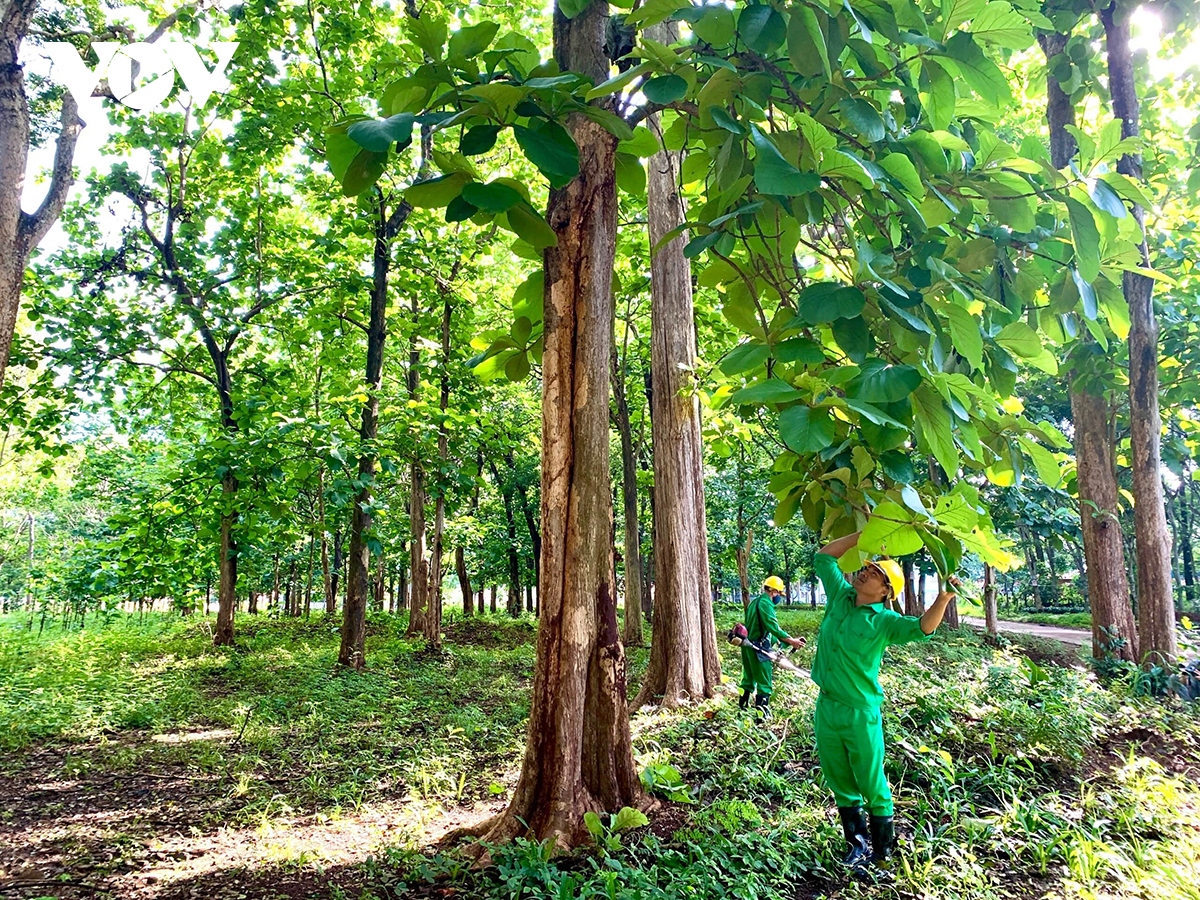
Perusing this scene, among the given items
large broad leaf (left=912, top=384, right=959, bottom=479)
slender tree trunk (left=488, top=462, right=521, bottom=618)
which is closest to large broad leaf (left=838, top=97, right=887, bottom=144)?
large broad leaf (left=912, top=384, right=959, bottom=479)

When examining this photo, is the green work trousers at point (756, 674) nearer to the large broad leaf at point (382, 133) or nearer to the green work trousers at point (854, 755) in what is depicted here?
the green work trousers at point (854, 755)

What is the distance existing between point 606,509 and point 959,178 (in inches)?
85.4

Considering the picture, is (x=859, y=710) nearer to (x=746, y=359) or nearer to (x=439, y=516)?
(x=746, y=359)

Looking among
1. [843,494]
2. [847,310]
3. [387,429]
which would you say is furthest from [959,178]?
[387,429]

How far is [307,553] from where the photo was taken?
26.2m

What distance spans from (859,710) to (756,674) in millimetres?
3789

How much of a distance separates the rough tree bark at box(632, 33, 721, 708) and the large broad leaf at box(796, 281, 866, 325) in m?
5.31

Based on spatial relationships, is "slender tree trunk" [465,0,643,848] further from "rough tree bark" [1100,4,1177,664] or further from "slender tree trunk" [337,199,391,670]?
"slender tree trunk" [337,199,391,670]

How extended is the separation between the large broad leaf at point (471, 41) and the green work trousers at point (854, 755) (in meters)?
3.54

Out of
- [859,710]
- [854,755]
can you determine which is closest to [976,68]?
[859,710]

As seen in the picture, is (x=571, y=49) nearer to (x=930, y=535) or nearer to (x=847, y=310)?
(x=847, y=310)

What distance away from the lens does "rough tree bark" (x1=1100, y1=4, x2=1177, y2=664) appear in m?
6.21

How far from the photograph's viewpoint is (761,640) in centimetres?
765

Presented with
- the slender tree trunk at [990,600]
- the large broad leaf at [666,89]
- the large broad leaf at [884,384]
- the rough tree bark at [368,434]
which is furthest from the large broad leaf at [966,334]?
the slender tree trunk at [990,600]
